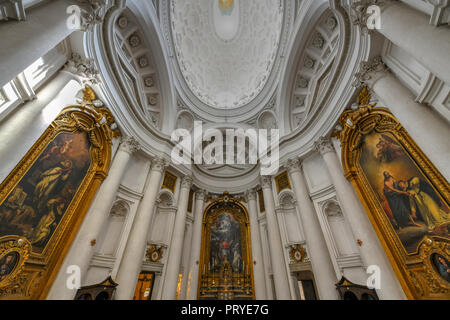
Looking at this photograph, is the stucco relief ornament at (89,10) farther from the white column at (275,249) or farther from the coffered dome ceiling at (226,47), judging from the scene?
the white column at (275,249)

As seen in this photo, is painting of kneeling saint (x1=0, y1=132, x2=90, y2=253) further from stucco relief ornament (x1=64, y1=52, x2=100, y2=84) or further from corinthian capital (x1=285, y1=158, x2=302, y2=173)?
corinthian capital (x1=285, y1=158, x2=302, y2=173)

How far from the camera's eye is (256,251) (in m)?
9.73

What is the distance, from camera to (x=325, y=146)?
748cm

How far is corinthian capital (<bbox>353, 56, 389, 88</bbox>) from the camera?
192 inches

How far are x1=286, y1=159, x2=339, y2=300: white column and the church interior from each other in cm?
5

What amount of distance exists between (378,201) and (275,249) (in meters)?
5.03

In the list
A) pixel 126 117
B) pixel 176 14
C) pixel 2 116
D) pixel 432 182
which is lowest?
pixel 432 182

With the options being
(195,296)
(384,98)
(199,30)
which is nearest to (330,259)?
(384,98)

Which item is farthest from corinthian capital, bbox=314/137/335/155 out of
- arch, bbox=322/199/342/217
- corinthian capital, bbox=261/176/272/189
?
corinthian capital, bbox=261/176/272/189

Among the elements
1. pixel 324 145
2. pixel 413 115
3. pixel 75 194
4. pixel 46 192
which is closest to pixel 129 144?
pixel 75 194

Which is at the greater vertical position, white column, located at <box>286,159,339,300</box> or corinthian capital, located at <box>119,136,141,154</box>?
corinthian capital, located at <box>119,136,141,154</box>

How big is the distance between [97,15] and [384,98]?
810 centimetres

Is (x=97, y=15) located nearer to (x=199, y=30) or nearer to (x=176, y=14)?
(x=176, y=14)

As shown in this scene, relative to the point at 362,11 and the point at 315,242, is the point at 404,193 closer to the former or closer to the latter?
the point at 315,242
